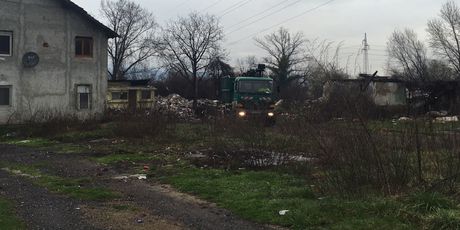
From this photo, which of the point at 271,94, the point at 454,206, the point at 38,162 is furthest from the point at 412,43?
the point at 454,206

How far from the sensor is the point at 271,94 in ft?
103

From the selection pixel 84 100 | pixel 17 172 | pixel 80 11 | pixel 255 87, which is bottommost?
pixel 17 172

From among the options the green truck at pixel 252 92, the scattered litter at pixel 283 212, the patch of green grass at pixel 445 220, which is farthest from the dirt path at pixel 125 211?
the green truck at pixel 252 92

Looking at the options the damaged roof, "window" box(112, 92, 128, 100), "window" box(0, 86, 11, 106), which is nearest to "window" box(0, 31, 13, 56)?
"window" box(0, 86, 11, 106)

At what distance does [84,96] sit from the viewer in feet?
114

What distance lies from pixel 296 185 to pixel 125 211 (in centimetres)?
336

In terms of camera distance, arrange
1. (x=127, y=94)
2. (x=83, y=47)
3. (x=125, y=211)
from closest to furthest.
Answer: (x=125, y=211) < (x=83, y=47) < (x=127, y=94)

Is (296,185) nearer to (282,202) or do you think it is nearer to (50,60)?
(282,202)

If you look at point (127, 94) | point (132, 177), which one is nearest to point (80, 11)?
point (127, 94)

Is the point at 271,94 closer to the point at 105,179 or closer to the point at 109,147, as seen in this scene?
the point at 109,147

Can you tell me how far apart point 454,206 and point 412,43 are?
Result: 236 ft

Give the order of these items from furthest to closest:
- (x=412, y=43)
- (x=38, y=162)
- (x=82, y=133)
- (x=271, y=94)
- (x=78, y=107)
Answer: (x=412, y=43) < (x=78, y=107) < (x=271, y=94) < (x=82, y=133) < (x=38, y=162)

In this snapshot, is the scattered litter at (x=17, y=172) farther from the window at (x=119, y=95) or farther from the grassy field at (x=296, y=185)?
the window at (x=119, y=95)

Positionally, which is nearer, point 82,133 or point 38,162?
point 38,162
